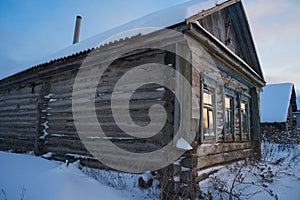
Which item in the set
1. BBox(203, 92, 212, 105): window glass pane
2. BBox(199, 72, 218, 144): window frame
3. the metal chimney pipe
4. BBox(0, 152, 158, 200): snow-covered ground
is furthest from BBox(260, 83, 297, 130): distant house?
BBox(0, 152, 158, 200): snow-covered ground

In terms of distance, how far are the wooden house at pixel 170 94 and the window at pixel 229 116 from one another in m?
0.03

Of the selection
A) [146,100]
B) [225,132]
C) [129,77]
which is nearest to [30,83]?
[129,77]

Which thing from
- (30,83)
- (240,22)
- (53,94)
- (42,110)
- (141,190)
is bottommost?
(141,190)

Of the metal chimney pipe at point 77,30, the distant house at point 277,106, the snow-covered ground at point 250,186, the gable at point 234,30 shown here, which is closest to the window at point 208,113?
the snow-covered ground at point 250,186

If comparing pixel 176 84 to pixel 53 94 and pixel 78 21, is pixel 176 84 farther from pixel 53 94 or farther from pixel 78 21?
pixel 78 21

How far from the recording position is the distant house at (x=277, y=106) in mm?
19891

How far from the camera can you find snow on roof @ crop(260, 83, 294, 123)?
2014 centimetres

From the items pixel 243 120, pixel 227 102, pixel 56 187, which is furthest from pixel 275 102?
pixel 56 187

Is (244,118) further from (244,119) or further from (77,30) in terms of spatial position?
(77,30)

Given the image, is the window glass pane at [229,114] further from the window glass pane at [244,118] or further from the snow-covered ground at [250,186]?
the snow-covered ground at [250,186]

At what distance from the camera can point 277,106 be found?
2131 centimetres

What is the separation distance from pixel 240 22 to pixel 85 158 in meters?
7.25

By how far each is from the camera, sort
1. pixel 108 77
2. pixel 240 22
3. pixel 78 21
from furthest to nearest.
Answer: pixel 78 21 < pixel 240 22 < pixel 108 77

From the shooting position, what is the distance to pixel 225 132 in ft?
21.9
